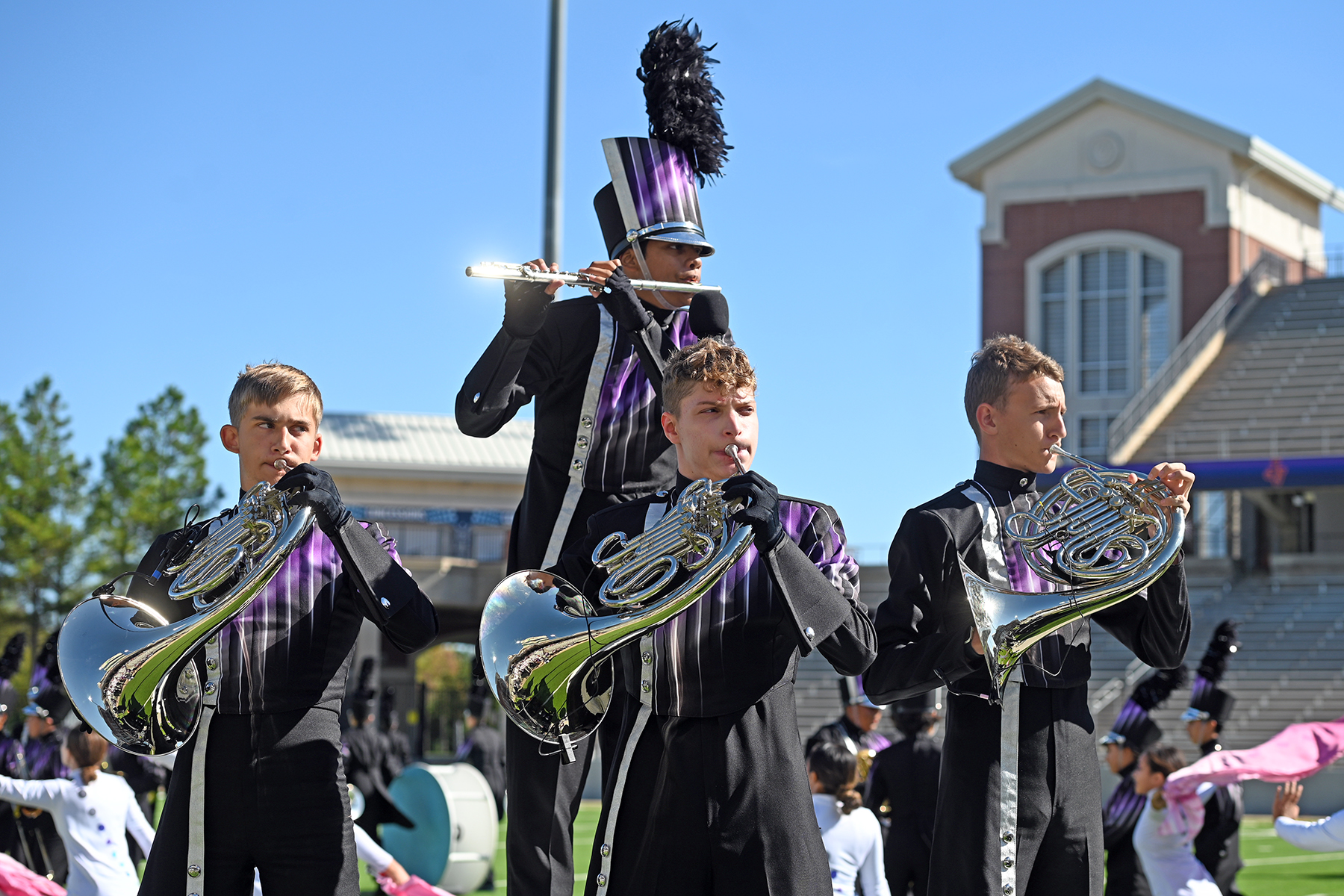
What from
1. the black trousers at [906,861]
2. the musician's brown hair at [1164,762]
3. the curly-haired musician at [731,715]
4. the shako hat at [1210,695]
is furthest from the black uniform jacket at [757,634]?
the shako hat at [1210,695]

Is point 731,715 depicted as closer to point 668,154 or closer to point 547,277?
point 547,277

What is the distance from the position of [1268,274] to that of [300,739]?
116 ft

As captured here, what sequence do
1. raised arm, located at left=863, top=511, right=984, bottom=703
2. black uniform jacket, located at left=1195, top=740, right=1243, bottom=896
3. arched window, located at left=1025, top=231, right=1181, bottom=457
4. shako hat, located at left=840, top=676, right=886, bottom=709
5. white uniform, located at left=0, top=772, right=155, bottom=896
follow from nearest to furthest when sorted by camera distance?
raised arm, located at left=863, top=511, right=984, bottom=703
white uniform, located at left=0, top=772, right=155, bottom=896
shako hat, located at left=840, top=676, right=886, bottom=709
black uniform jacket, located at left=1195, top=740, right=1243, bottom=896
arched window, located at left=1025, top=231, right=1181, bottom=457

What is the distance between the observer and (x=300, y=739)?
4.00m

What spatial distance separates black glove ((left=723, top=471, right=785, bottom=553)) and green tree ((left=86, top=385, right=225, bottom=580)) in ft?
116

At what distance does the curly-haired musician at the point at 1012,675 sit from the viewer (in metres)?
3.99

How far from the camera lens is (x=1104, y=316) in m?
35.9

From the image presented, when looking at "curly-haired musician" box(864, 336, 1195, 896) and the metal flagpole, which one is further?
the metal flagpole

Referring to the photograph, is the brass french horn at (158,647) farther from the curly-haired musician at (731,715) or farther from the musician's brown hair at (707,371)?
the musician's brown hair at (707,371)

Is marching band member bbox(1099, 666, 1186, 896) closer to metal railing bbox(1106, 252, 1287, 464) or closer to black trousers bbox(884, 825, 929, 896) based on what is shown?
black trousers bbox(884, 825, 929, 896)

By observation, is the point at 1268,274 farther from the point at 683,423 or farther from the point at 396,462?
the point at 683,423

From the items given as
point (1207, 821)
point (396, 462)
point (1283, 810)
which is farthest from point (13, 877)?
point (396, 462)

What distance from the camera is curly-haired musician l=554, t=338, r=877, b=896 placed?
3.58m

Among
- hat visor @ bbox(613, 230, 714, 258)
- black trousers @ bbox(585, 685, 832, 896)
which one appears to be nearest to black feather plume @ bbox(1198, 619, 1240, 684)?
hat visor @ bbox(613, 230, 714, 258)
